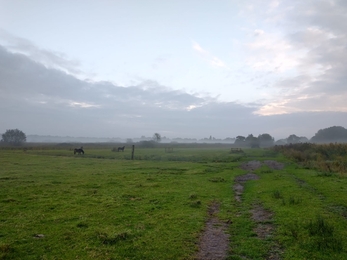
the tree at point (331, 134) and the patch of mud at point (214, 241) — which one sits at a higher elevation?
the tree at point (331, 134)

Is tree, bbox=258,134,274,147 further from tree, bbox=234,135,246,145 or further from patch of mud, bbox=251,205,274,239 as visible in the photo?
patch of mud, bbox=251,205,274,239

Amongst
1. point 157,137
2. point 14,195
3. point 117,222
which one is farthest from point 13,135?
point 117,222

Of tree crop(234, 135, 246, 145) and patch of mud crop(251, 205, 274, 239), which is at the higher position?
tree crop(234, 135, 246, 145)

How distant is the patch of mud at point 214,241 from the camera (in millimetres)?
7555

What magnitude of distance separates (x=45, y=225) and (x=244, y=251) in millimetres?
8181

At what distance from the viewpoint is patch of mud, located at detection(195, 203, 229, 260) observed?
755cm

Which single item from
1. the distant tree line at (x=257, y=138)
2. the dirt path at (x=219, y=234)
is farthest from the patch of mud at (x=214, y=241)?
the distant tree line at (x=257, y=138)

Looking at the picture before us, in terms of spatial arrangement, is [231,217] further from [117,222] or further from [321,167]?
[321,167]

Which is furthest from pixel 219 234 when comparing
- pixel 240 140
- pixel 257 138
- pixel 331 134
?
pixel 331 134

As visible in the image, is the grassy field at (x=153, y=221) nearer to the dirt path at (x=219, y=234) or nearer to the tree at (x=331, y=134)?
the dirt path at (x=219, y=234)

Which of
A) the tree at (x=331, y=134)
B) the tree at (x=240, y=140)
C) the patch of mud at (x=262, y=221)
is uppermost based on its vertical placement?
the tree at (x=331, y=134)

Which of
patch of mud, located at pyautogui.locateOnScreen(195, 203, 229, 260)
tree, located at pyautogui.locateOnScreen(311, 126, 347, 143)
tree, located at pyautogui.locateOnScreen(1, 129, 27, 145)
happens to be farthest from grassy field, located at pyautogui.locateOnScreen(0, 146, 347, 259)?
tree, located at pyautogui.locateOnScreen(311, 126, 347, 143)

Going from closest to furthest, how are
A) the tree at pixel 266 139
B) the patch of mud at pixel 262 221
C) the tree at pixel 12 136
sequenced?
the patch of mud at pixel 262 221
the tree at pixel 12 136
the tree at pixel 266 139

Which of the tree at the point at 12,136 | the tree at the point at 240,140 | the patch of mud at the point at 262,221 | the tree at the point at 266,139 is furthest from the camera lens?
the tree at the point at 240,140
